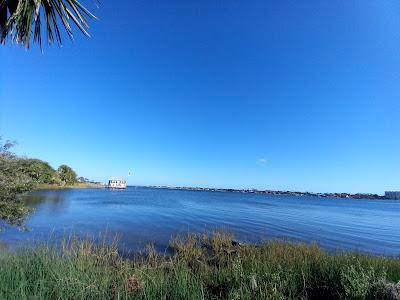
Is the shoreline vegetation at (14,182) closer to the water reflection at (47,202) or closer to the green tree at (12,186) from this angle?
the green tree at (12,186)

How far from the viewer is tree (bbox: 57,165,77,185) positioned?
12070 centimetres

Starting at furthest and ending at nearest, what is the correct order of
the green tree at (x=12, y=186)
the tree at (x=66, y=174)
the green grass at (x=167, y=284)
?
1. the tree at (x=66, y=174)
2. the green tree at (x=12, y=186)
3. the green grass at (x=167, y=284)

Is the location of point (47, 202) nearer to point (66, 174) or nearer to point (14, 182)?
point (14, 182)

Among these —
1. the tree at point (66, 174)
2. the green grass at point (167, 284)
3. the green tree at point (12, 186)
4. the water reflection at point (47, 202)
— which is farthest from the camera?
the tree at point (66, 174)

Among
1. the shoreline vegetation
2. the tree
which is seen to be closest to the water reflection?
the shoreline vegetation

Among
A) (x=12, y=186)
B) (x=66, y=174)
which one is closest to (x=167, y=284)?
(x=12, y=186)

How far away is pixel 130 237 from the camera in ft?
64.0

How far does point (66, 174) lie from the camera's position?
405 feet

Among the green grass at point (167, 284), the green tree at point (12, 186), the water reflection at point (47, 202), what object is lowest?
the water reflection at point (47, 202)

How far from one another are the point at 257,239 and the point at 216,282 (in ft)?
47.1

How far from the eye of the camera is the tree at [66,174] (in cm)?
12070

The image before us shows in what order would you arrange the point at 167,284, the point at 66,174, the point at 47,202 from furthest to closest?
the point at 66,174 → the point at 47,202 → the point at 167,284

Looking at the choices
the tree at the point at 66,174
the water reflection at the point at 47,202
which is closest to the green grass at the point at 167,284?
the water reflection at the point at 47,202

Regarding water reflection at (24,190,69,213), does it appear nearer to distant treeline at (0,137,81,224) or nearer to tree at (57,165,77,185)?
distant treeline at (0,137,81,224)
